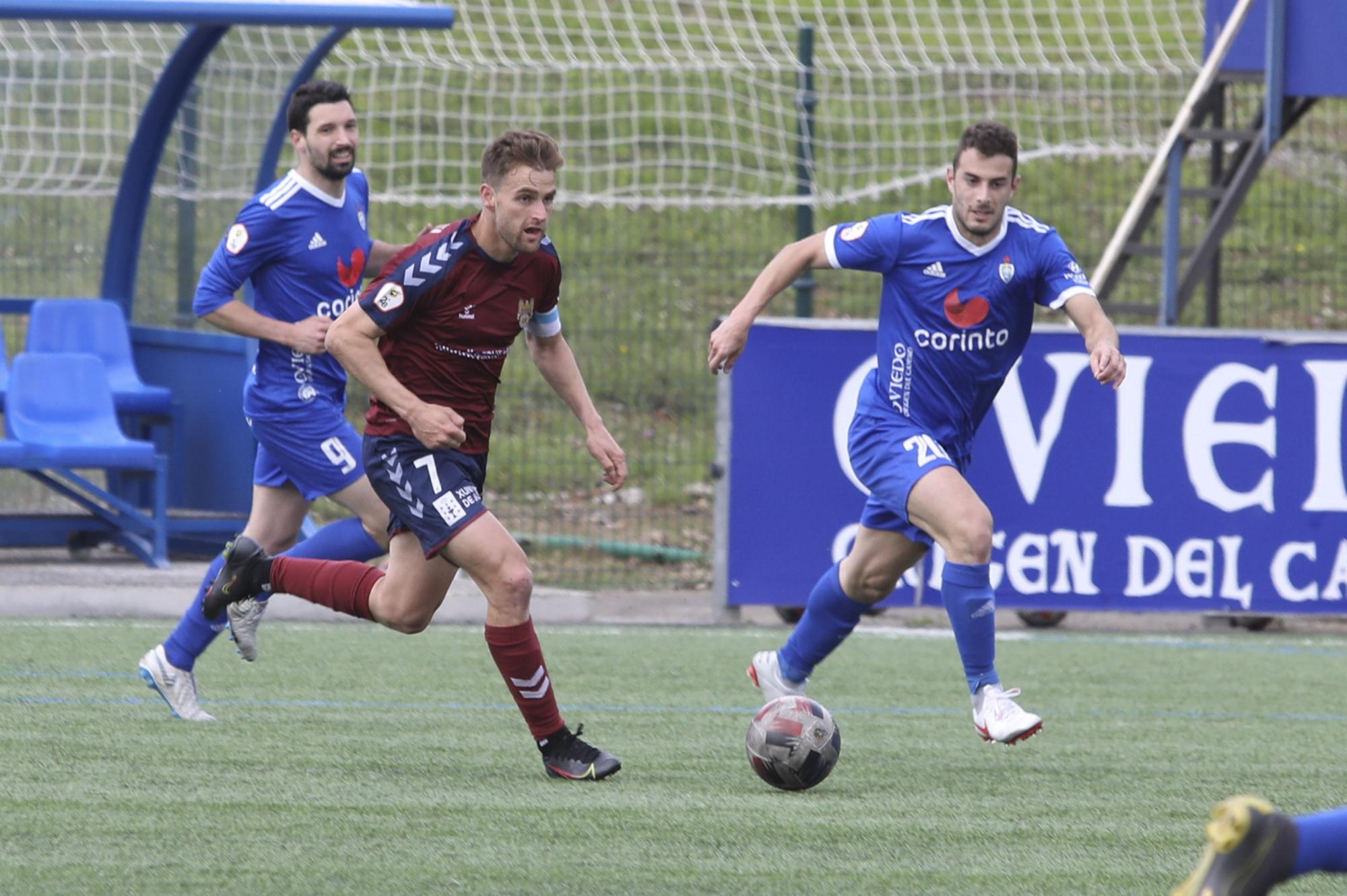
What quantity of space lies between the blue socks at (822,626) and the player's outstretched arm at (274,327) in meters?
1.85

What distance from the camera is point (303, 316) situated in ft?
22.9

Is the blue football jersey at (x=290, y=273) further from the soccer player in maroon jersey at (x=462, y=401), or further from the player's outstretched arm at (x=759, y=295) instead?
the player's outstretched arm at (x=759, y=295)

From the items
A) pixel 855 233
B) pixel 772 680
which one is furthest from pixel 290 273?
pixel 772 680

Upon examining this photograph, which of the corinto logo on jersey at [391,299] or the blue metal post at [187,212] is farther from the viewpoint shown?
the blue metal post at [187,212]

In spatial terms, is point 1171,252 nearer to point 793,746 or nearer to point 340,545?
point 340,545

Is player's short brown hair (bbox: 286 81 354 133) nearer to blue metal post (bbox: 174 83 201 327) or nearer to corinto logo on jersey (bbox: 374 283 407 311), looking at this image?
corinto logo on jersey (bbox: 374 283 407 311)

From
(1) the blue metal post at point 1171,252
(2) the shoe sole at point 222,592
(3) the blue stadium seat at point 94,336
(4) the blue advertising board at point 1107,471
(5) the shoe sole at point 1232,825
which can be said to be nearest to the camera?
(5) the shoe sole at point 1232,825

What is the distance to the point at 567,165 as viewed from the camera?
49.1 feet

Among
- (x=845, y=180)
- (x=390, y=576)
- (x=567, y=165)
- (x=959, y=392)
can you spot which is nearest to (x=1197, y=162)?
(x=845, y=180)

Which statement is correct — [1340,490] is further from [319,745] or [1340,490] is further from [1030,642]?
[319,745]

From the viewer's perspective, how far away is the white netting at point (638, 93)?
11.2 meters

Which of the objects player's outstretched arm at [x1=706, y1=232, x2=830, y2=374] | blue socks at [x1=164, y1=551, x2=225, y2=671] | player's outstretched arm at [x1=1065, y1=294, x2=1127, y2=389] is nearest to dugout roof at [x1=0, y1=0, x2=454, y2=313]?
player's outstretched arm at [x1=706, y1=232, x2=830, y2=374]

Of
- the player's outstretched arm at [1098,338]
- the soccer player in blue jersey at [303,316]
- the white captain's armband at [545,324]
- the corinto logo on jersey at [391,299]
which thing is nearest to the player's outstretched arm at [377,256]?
the soccer player in blue jersey at [303,316]

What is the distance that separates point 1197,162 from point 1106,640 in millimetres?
10478
